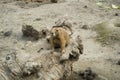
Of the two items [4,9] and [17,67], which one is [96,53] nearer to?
[17,67]

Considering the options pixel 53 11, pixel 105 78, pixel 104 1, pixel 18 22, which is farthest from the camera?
pixel 104 1

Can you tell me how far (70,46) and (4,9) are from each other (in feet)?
17.5

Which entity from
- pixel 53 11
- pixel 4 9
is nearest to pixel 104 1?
pixel 53 11

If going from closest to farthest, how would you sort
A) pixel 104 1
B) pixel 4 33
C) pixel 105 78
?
pixel 105 78
pixel 4 33
pixel 104 1

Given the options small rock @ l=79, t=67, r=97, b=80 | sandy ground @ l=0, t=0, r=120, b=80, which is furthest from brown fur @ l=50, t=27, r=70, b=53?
small rock @ l=79, t=67, r=97, b=80

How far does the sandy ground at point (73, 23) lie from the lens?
7.11 metres

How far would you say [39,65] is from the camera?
5191 millimetres

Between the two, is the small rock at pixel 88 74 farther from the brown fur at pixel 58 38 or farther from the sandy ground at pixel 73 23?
the brown fur at pixel 58 38

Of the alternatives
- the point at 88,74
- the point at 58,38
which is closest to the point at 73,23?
the point at 88,74

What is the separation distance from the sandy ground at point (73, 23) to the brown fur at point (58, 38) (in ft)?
1.13

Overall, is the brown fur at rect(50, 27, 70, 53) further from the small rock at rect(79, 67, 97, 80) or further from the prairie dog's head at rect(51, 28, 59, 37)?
the small rock at rect(79, 67, 97, 80)

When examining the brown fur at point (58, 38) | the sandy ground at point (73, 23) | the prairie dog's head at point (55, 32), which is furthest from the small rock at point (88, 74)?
the prairie dog's head at point (55, 32)

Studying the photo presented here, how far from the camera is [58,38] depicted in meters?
6.23

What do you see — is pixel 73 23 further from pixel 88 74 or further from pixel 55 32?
pixel 55 32
